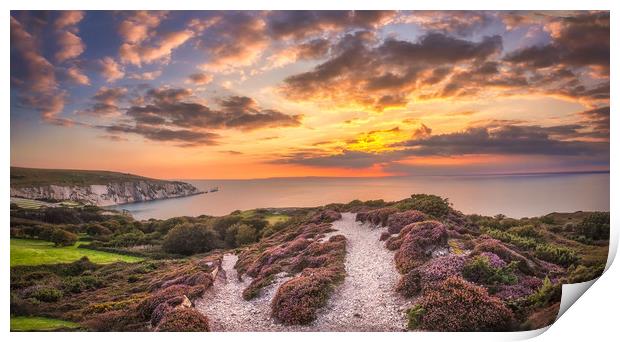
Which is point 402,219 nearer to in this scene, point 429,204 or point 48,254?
point 429,204

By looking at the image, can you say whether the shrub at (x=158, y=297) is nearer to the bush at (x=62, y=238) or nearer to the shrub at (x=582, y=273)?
the bush at (x=62, y=238)

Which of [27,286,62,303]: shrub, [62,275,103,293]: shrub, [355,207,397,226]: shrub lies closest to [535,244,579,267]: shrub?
[355,207,397,226]: shrub

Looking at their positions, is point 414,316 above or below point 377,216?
below

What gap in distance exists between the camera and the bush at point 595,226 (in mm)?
14898

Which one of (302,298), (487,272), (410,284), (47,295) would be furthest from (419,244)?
(47,295)

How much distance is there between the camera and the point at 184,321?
1293 cm

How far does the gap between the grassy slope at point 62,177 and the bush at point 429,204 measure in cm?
927

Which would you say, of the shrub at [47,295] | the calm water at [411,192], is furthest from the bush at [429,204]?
the shrub at [47,295]

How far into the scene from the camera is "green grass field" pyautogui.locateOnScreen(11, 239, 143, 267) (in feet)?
47.6

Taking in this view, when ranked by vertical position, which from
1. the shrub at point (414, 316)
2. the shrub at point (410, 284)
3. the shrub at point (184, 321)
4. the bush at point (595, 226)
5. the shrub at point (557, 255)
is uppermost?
the bush at point (595, 226)

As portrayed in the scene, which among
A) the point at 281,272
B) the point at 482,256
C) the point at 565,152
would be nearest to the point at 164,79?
the point at 281,272

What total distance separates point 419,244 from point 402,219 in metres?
1.97

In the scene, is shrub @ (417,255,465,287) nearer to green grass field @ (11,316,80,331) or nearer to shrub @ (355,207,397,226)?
shrub @ (355,207,397,226)
